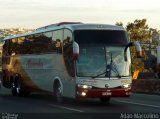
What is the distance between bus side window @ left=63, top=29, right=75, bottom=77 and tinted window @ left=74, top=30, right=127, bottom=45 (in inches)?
20.4

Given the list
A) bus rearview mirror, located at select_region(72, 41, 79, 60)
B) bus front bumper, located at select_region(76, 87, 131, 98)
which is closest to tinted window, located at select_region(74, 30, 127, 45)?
bus rearview mirror, located at select_region(72, 41, 79, 60)

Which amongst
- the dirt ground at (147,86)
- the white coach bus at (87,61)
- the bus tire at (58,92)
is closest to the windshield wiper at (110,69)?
the white coach bus at (87,61)

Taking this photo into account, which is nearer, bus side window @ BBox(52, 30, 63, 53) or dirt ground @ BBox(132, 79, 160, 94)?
bus side window @ BBox(52, 30, 63, 53)

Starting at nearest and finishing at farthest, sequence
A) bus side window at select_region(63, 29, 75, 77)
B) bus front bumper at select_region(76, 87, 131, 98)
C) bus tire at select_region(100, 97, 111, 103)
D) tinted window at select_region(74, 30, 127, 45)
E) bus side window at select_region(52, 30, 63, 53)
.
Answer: bus front bumper at select_region(76, 87, 131, 98) → tinted window at select_region(74, 30, 127, 45) → bus side window at select_region(63, 29, 75, 77) → bus side window at select_region(52, 30, 63, 53) → bus tire at select_region(100, 97, 111, 103)

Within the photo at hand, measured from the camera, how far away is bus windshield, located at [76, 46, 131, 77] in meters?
20.9

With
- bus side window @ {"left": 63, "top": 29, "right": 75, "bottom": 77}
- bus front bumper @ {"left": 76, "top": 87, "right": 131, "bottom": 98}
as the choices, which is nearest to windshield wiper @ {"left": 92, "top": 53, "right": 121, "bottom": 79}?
bus front bumper @ {"left": 76, "top": 87, "right": 131, "bottom": 98}

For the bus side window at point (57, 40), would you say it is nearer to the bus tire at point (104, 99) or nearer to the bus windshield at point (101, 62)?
the bus windshield at point (101, 62)

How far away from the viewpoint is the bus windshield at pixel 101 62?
20.9 meters

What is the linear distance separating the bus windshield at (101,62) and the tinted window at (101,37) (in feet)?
0.85

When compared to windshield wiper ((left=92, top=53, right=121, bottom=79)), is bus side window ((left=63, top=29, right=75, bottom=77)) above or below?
above

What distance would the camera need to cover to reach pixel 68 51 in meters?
22.0

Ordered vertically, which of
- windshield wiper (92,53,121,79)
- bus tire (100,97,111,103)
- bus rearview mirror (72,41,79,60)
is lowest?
bus tire (100,97,111,103)

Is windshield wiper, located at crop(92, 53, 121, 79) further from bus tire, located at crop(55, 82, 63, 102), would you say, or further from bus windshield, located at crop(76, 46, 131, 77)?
bus tire, located at crop(55, 82, 63, 102)

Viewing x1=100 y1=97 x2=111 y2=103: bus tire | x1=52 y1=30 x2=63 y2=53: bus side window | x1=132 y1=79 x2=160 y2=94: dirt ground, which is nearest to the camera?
x1=52 y1=30 x2=63 y2=53: bus side window
